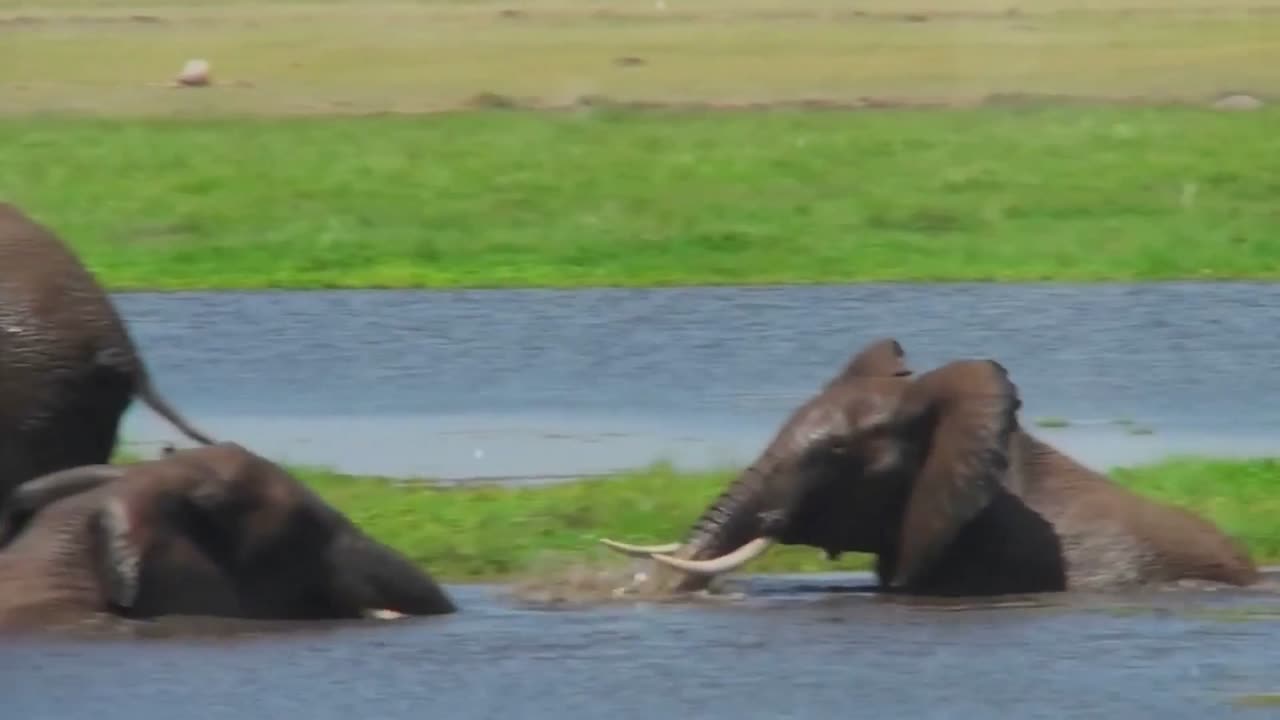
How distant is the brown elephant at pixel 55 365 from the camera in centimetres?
1088

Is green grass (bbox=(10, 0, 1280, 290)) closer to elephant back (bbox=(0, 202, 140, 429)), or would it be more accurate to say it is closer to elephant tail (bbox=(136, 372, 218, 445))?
elephant tail (bbox=(136, 372, 218, 445))

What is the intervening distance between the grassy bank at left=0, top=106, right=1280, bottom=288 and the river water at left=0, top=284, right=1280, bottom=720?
5.90ft

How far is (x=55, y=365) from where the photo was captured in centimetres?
1091

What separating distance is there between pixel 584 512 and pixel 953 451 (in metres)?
2.23

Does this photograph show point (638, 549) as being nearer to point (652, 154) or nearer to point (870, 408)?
point (870, 408)

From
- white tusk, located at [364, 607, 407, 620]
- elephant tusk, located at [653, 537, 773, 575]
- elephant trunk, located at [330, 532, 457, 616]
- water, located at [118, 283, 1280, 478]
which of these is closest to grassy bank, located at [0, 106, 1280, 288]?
water, located at [118, 283, 1280, 478]

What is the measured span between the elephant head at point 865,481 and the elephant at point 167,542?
1.20m

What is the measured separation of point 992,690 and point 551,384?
27.3 ft

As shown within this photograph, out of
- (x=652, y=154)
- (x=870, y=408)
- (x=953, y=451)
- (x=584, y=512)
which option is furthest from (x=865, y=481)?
(x=652, y=154)

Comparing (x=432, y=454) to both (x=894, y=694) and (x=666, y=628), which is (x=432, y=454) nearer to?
(x=666, y=628)

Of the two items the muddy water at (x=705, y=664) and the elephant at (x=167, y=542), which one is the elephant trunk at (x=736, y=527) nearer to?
the muddy water at (x=705, y=664)

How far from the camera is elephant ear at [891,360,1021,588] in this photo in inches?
422

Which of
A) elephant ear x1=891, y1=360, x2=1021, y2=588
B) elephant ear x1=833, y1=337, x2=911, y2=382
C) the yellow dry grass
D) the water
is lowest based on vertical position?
the water

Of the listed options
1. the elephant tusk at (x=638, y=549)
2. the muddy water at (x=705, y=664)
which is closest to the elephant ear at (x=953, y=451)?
the muddy water at (x=705, y=664)
